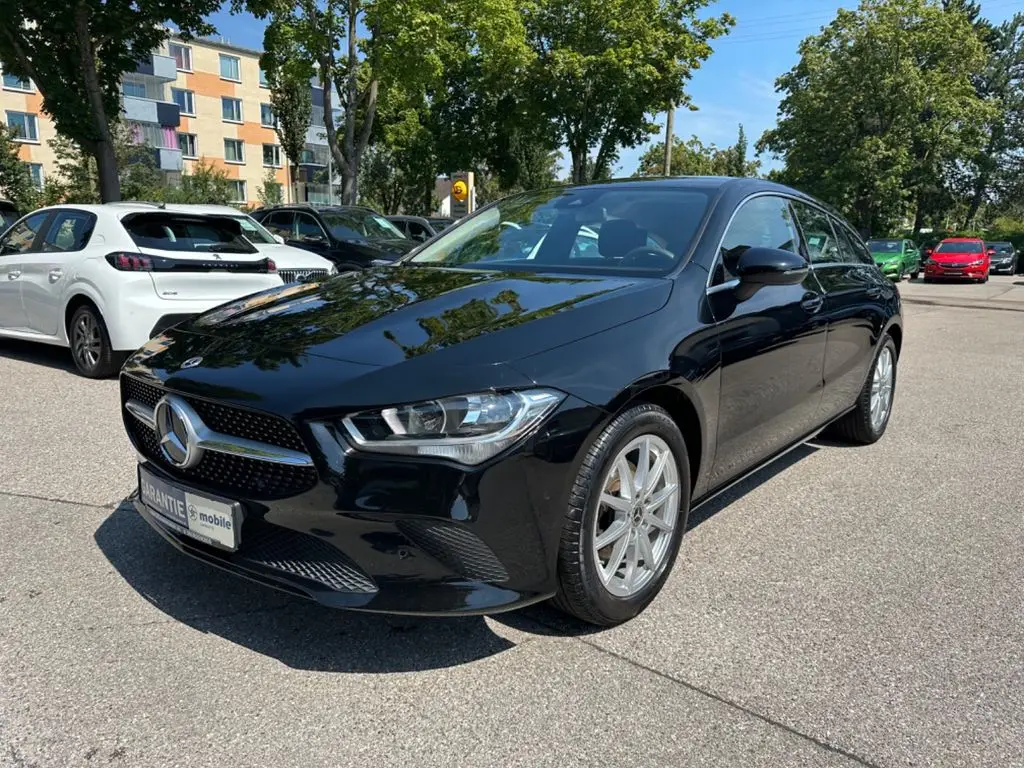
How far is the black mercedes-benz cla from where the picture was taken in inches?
86.7

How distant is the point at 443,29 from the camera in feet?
58.1

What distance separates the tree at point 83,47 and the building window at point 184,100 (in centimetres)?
4354

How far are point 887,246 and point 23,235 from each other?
25.9 meters

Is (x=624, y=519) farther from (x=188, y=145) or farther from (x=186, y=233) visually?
(x=188, y=145)

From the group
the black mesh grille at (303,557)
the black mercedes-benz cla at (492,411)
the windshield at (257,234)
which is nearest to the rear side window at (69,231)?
the windshield at (257,234)

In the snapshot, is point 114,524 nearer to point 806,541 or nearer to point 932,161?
point 806,541

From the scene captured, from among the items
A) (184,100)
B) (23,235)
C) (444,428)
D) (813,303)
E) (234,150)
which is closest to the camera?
(444,428)

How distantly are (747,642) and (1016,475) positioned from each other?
2888 millimetres

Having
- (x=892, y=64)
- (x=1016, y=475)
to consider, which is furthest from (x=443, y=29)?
(x=892, y=64)

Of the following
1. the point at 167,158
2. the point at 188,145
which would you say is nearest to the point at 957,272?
the point at 167,158

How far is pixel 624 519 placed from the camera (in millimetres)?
2654

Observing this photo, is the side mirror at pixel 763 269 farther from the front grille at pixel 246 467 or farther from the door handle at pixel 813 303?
the front grille at pixel 246 467

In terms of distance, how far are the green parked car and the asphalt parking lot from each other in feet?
74.6

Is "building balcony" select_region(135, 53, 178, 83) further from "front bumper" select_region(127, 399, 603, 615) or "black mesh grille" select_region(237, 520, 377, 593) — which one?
"front bumper" select_region(127, 399, 603, 615)
